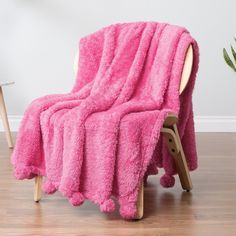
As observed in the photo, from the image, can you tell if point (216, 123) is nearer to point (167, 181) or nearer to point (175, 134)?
point (167, 181)

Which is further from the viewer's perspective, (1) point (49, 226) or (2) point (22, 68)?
(2) point (22, 68)

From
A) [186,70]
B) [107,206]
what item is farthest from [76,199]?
[186,70]

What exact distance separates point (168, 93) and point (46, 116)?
55cm

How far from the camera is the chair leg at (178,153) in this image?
7.41 ft

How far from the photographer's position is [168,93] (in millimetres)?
2293

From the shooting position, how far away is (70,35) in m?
4.12

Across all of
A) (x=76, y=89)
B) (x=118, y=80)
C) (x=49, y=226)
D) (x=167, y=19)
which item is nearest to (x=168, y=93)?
(x=118, y=80)

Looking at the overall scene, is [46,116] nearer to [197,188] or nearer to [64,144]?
[64,144]

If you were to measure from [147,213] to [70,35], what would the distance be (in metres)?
2.25

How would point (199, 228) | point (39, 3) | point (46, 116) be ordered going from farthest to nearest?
point (39, 3) → point (46, 116) → point (199, 228)

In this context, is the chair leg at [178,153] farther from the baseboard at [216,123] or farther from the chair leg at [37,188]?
the baseboard at [216,123]

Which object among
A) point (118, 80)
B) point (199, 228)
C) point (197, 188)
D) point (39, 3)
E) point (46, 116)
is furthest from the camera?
point (39, 3)

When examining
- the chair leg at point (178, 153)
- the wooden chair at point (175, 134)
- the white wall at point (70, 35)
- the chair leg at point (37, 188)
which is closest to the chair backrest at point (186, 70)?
the wooden chair at point (175, 134)

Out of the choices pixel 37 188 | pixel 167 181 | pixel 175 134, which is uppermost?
pixel 175 134
